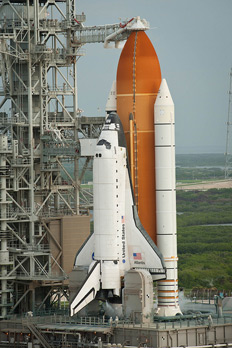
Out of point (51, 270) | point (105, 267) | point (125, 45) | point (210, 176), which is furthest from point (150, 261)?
point (210, 176)

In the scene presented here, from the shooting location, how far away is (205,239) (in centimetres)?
9362

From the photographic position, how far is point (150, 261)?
44188mm

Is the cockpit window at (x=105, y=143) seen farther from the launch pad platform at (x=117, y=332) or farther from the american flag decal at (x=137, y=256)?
the launch pad platform at (x=117, y=332)

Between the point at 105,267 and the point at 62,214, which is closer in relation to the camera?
the point at 105,267

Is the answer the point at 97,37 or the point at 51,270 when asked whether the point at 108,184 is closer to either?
the point at 51,270

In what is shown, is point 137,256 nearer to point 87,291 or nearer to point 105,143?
point 87,291

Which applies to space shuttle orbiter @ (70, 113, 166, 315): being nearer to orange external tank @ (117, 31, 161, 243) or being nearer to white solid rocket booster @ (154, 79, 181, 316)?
white solid rocket booster @ (154, 79, 181, 316)

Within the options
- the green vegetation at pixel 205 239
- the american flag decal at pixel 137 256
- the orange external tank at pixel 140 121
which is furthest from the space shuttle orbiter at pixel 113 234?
the green vegetation at pixel 205 239

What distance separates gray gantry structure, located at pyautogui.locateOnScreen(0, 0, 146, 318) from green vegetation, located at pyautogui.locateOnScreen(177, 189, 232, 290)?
13479mm

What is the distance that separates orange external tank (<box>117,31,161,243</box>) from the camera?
149 ft

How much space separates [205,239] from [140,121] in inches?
1930

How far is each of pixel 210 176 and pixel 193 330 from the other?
139 metres

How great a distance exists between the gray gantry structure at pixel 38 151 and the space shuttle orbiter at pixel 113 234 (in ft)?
12.3

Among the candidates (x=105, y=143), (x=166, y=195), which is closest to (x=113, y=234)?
(x=166, y=195)
